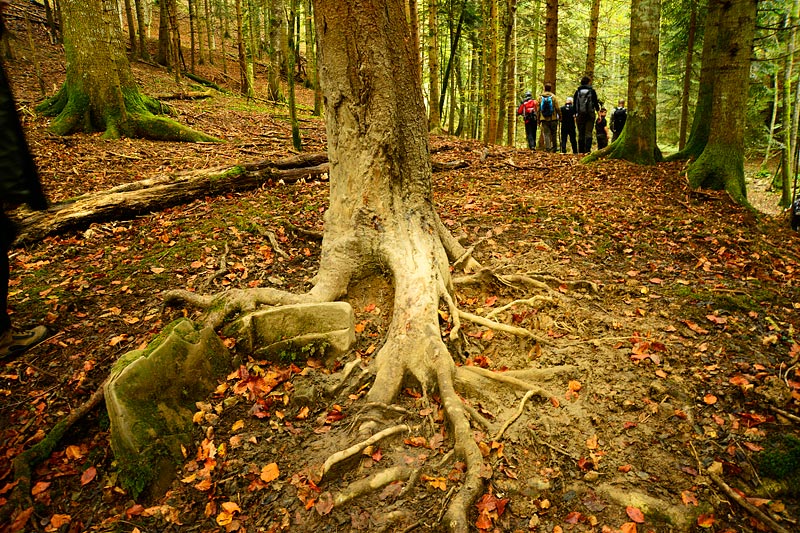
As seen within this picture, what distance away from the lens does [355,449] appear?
277cm

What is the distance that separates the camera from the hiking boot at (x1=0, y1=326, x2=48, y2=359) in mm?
3635

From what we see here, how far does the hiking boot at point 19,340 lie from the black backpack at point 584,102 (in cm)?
1390

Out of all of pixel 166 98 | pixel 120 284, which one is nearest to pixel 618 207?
pixel 120 284

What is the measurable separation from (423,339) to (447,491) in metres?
1.18

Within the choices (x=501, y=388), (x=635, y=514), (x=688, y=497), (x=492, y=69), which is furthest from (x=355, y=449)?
(x=492, y=69)

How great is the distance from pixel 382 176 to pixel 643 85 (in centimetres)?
855

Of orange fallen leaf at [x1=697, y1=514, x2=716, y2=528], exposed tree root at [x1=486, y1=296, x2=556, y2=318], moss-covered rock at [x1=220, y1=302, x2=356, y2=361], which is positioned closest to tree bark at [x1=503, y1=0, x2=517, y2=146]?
exposed tree root at [x1=486, y1=296, x2=556, y2=318]

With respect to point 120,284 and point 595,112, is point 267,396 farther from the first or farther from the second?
point 595,112

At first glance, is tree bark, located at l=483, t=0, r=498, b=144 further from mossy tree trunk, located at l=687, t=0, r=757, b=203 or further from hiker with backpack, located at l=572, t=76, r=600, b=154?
mossy tree trunk, located at l=687, t=0, r=757, b=203

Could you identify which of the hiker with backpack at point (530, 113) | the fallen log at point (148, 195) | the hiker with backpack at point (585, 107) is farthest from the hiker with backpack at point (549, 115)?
the fallen log at point (148, 195)

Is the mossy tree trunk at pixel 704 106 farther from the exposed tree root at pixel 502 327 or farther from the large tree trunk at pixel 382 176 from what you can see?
the large tree trunk at pixel 382 176

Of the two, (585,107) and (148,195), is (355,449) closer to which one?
(148,195)

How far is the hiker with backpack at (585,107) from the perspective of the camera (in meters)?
12.6

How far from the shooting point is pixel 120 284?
15.3 feet
